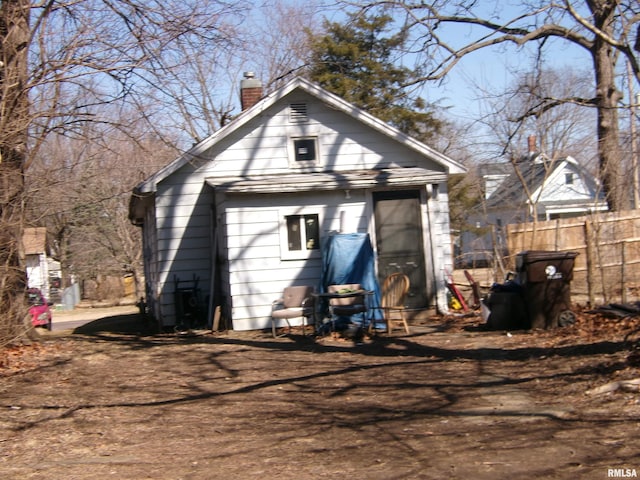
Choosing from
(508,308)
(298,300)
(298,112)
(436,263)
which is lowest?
(508,308)

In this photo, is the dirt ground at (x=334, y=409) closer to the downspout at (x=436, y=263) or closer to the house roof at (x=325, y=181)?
the downspout at (x=436, y=263)

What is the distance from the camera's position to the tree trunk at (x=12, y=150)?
1059 centimetres

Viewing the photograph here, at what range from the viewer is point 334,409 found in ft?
25.4

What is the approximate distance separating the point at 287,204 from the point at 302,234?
676mm

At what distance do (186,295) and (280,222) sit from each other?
273cm

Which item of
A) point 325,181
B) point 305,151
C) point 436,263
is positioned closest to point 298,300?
point 325,181

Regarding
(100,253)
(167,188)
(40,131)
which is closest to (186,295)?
(167,188)

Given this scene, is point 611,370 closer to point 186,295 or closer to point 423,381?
point 423,381

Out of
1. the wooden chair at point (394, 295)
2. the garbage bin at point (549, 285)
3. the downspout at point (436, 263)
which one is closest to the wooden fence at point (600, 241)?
the downspout at point (436, 263)

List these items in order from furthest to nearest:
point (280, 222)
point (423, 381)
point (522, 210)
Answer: point (522, 210) → point (280, 222) → point (423, 381)

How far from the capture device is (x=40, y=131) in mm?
11773

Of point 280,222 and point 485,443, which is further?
point 280,222

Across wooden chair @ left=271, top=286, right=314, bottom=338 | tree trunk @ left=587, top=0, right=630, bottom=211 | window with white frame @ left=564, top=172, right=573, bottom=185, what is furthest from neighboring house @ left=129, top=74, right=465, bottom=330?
window with white frame @ left=564, top=172, right=573, bottom=185

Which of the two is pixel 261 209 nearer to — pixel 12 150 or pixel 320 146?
pixel 320 146
